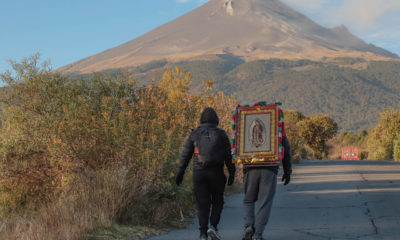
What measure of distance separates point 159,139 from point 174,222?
188 cm

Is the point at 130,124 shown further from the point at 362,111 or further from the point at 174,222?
the point at 362,111

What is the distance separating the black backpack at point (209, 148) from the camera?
28.9ft

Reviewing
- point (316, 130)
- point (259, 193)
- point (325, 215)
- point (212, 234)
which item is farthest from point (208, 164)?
point (316, 130)

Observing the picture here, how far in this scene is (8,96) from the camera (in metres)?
14.9

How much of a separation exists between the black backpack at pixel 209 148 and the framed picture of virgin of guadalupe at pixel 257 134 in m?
0.31

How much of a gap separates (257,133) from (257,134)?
0.01 metres

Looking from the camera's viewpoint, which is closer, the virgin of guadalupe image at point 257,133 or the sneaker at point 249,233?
the sneaker at point 249,233

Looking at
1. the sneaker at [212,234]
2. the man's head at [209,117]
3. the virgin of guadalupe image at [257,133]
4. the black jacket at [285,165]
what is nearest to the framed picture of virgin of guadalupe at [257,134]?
the virgin of guadalupe image at [257,133]

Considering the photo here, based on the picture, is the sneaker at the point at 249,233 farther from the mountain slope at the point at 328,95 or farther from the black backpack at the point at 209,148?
the mountain slope at the point at 328,95

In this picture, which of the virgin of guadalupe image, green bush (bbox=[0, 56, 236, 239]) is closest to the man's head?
the virgin of guadalupe image

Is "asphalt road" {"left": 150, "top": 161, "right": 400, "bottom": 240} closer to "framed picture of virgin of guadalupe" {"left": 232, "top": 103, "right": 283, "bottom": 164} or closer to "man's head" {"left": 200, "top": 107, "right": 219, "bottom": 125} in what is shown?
"framed picture of virgin of guadalupe" {"left": 232, "top": 103, "right": 283, "bottom": 164}

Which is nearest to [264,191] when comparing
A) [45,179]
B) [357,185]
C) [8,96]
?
[45,179]

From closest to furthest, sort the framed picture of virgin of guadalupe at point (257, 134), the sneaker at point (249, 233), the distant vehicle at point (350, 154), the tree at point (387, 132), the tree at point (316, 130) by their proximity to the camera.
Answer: the sneaker at point (249, 233) < the framed picture of virgin of guadalupe at point (257, 134) < the tree at point (387, 132) < the tree at point (316, 130) < the distant vehicle at point (350, 154)

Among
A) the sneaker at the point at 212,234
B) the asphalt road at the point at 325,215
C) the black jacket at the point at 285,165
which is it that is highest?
the black jacket at the point at 285,165
